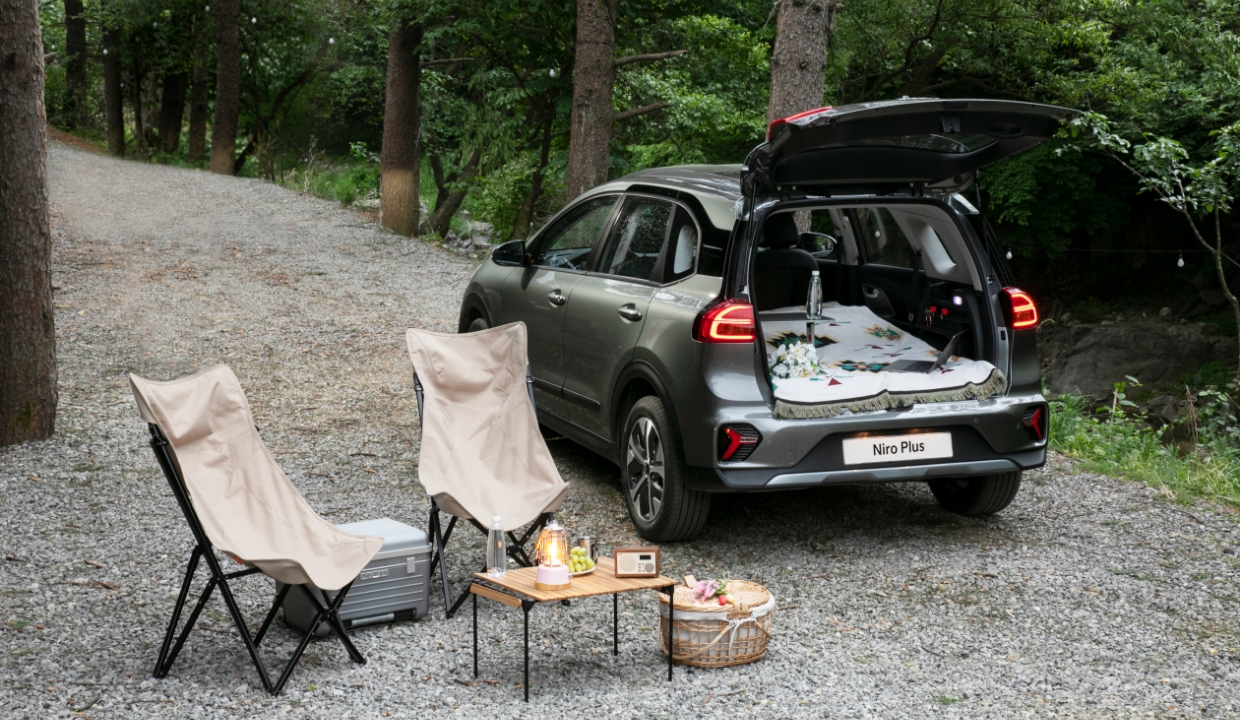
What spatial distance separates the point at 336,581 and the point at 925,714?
1945mm

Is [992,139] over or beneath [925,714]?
over

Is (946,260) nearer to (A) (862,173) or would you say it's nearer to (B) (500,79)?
(A) (862,173)

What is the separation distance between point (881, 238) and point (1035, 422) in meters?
1.38

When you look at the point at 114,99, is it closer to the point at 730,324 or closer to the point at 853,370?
the point at 853,370

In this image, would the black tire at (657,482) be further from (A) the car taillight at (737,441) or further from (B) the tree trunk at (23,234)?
(B) the tree trunk at (23,234)

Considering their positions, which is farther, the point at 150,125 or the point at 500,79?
the point at 150,125

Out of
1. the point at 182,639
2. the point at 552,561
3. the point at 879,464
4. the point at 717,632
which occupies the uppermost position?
the point at 879,464

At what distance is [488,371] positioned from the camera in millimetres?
5328

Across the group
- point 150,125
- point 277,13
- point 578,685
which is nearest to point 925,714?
point 578,685

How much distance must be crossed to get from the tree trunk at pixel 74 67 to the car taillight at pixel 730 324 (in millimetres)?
32335

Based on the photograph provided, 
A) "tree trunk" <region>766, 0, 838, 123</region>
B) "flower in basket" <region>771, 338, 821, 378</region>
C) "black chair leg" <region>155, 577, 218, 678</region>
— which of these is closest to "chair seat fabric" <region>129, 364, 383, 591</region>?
"black chair leg" <region>155, 577, 218, 678</region>

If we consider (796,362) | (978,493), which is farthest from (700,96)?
(796,362)

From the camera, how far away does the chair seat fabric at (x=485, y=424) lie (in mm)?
4938

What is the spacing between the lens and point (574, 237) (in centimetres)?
682
